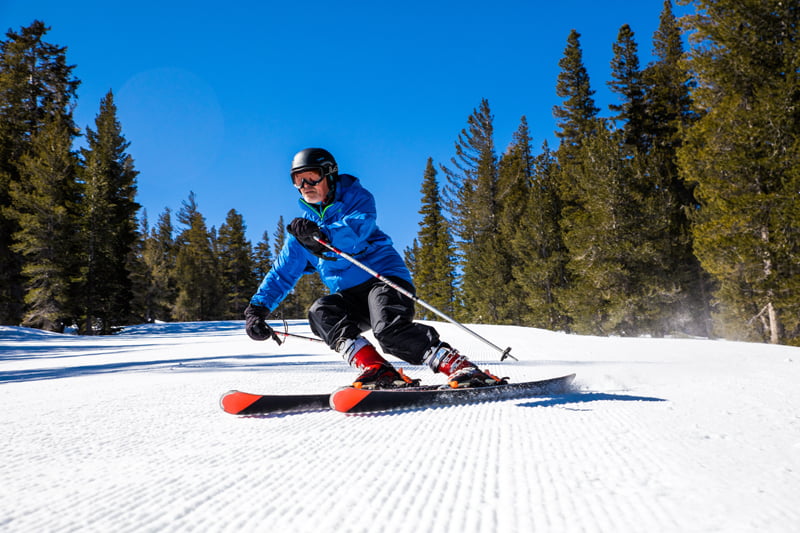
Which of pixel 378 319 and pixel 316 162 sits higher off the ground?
pixel 316 162

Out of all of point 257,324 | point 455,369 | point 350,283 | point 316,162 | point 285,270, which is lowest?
point 455,369

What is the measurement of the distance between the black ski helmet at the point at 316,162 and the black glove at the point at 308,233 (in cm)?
37

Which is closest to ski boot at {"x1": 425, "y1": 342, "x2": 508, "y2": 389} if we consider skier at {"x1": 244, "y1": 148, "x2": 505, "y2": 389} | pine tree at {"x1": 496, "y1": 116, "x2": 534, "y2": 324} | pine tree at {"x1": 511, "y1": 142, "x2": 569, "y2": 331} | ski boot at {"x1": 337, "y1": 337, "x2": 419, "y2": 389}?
skier at {"x1": 244, "y1": 148, "x2": 505, "y2": 389}

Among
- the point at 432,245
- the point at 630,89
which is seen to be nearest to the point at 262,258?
the point at 432,245

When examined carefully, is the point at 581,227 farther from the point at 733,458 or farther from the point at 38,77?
the point at 38,77

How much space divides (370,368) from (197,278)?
1599 inches

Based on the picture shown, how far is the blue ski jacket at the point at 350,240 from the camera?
8.61 ft

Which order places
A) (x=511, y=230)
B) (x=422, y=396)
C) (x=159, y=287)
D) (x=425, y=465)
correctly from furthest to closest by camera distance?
(x=159, y=287) → (x=511, y=230) → (x=422, y=396) → (x=425, y=465)

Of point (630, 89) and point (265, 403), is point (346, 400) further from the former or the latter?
point (630, 89)

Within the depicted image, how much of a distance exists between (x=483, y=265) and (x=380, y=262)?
25.3 m

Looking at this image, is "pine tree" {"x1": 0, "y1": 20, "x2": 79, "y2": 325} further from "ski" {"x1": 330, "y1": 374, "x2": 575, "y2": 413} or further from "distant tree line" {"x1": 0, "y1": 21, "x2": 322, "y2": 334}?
"ski" {"x1": 330, "y1": 374, "x2": 575, "y2": 413}

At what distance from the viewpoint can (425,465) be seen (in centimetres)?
120

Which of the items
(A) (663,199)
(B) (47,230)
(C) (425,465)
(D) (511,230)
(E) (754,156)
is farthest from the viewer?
(D) (511,230)

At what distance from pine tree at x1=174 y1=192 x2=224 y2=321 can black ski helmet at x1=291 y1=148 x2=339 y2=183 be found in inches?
1558
